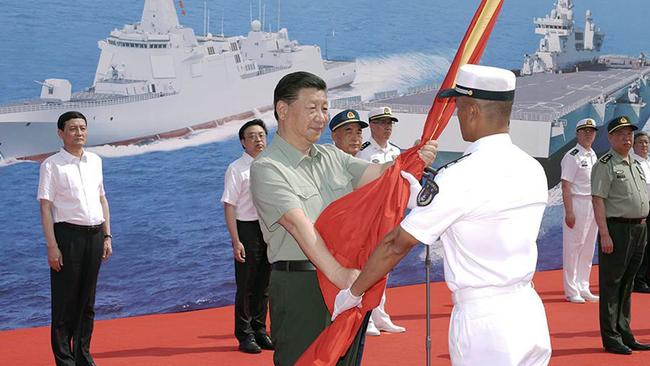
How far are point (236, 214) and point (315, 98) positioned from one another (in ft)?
8.91

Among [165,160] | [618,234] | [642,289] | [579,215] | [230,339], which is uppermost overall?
[165,160]

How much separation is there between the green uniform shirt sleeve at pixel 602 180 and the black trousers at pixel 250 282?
190 centimetres

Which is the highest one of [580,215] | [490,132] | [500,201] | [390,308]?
[490,132]

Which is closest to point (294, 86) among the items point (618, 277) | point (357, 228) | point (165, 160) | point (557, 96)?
point (357, 228)

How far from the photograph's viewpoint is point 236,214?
5527 mm

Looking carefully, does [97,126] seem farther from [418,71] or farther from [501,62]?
[501,62]

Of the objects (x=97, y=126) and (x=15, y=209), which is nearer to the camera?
(x=15, y=209)

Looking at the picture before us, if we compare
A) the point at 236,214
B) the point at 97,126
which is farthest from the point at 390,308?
the point at 97,126

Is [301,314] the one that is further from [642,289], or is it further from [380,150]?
[642,289]

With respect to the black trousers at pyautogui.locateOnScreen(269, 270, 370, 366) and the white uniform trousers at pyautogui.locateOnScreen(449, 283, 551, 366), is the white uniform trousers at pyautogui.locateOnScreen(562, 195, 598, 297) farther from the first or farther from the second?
the white uniform trousers at pyautogui.locateOnScreen(449, 283, 551, 366)

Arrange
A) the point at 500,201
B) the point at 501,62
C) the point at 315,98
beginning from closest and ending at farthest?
the point at 500,201, the point at 315,98, the point at 501,62

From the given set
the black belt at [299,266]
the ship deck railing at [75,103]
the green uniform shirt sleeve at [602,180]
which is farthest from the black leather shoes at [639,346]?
the ship deck railing at [75,103]

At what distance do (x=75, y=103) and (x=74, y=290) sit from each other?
219cm

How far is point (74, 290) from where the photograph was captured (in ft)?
15.9
